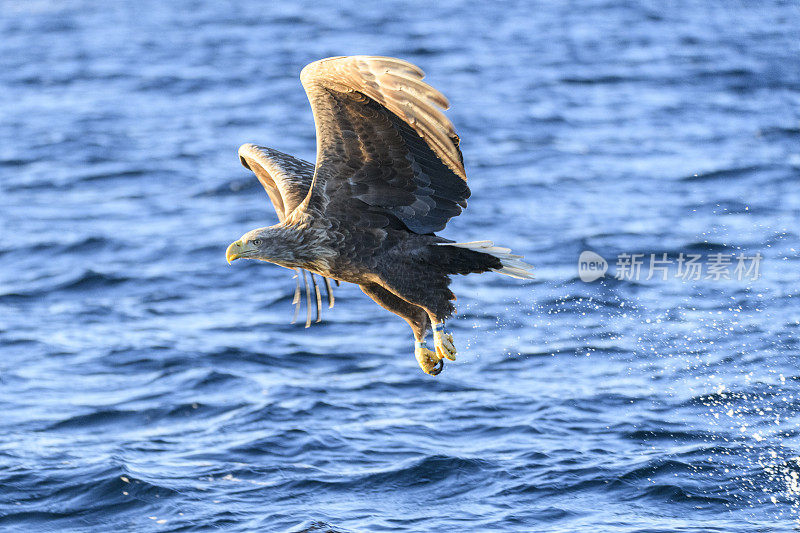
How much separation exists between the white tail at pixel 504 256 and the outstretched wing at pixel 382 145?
24 centimetres

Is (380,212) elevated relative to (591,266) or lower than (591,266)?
elevated

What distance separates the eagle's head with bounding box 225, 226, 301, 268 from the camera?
7734 mm

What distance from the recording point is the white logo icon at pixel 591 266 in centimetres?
1281

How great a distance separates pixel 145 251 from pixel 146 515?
6.32 metres

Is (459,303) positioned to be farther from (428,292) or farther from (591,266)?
(428,292)

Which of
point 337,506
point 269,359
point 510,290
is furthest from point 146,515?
point 510,290

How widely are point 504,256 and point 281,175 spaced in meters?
1.74

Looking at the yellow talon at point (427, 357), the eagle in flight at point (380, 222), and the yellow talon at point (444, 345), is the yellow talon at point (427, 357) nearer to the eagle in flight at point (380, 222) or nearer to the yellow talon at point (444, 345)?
the yellow talon at point (444, 345)

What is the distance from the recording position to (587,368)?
1112cm

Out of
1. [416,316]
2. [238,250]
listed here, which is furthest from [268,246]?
[416,316]

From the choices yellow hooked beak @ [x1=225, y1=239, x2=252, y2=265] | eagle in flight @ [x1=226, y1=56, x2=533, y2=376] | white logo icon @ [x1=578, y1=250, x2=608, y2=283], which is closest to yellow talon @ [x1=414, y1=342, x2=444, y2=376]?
eagle in flight @ [x1=226, y1=56, x2=533, y2=376]

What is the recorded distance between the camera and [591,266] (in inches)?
509

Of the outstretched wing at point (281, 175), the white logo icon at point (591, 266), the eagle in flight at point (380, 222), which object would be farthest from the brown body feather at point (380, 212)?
the white logo icon at point (591, 266)

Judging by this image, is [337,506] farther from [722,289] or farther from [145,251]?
[145,251]
